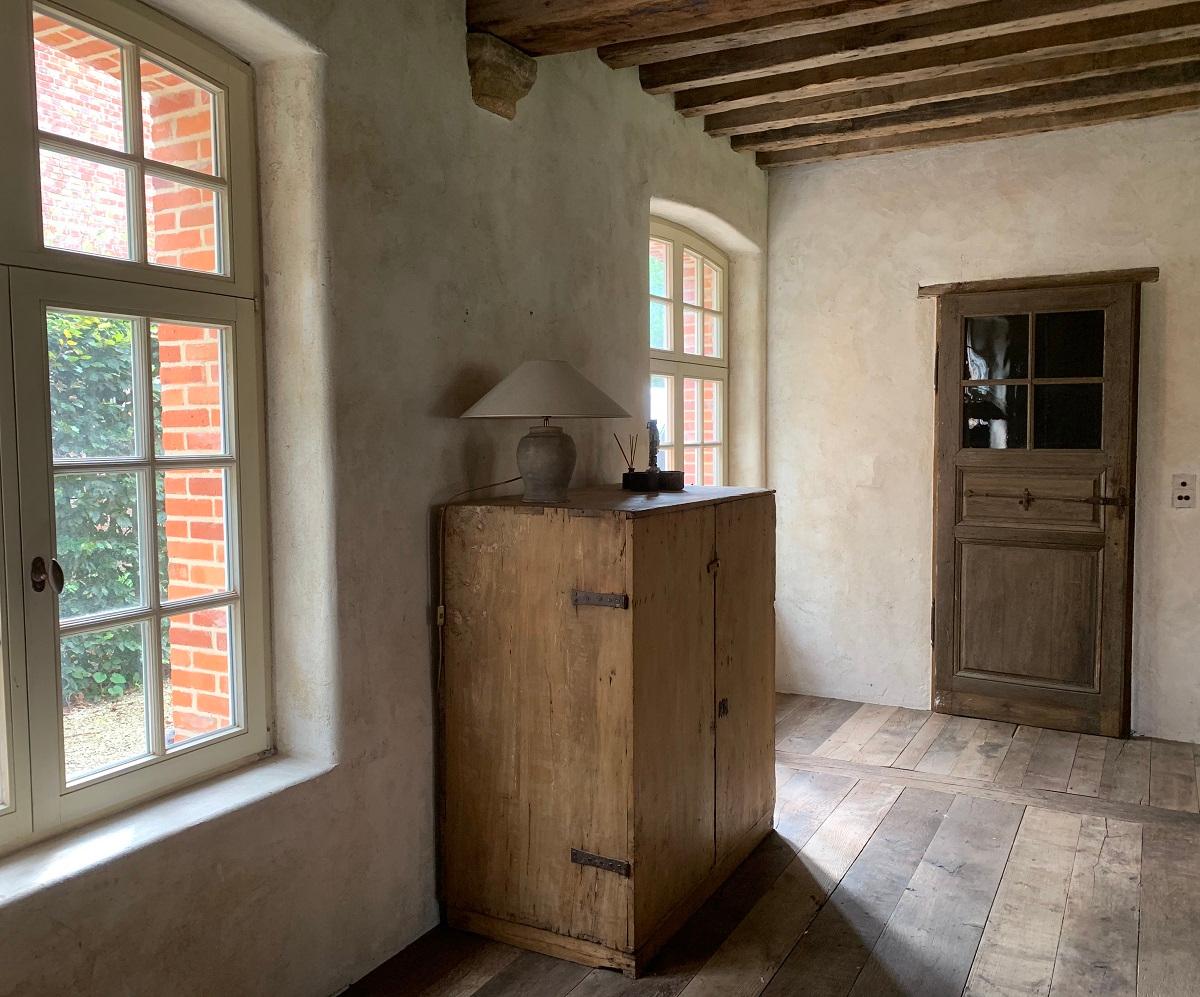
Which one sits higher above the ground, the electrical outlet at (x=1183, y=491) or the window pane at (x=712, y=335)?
the window pane at (x=712, y=335)

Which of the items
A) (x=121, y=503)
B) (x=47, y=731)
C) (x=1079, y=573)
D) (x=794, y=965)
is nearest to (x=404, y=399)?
(x=121, y=503)

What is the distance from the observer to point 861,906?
10.2 feet

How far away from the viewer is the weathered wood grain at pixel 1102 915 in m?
2.71

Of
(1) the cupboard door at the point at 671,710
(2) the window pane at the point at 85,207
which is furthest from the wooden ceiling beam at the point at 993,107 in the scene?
(2) the window pane at the point at 85,207

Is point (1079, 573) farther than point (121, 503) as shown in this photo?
Yes

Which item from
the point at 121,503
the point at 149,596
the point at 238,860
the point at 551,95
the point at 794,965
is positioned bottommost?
the point at 794,965

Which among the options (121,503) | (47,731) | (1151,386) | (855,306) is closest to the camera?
(47,731)

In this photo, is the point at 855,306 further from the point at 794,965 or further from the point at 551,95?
the point at 794,965

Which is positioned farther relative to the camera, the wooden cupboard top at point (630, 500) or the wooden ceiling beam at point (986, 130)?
the wooden ceiling beam at point (986, 130)

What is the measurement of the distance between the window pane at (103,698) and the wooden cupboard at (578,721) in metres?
0.89

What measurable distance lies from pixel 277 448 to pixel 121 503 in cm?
46

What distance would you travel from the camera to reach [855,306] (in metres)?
5.30

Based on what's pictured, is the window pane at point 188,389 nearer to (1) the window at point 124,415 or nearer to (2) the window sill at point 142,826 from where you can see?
(1) the window at point 124,415

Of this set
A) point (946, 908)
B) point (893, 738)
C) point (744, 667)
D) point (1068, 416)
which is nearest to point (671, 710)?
point (744, 667)
